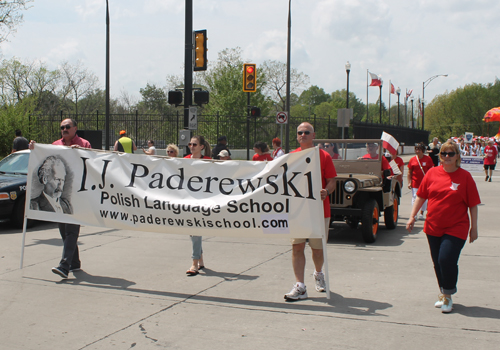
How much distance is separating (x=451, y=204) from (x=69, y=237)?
4.38 meters

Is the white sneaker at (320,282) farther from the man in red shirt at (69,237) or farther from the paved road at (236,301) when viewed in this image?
the man in red shirt at (69,237)

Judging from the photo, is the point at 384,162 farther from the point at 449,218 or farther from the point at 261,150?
Result: the point at 449,218

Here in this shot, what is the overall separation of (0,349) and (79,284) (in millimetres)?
1957

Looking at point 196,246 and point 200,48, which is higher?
point 200,48

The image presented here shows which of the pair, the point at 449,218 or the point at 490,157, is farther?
the point at 490,157

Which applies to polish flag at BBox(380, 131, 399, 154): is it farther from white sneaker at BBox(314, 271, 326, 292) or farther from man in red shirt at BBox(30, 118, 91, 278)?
man in red shirt at BBox(30, 118, 91, 278)

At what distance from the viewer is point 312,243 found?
565 cm

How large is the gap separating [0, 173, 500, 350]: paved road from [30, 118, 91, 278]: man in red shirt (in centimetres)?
17

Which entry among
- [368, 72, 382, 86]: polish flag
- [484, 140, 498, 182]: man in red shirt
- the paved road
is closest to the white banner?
the paved road

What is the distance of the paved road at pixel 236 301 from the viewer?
4426mm

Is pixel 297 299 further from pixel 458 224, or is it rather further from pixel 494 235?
pixel 494 235

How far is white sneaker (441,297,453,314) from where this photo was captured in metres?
5.08

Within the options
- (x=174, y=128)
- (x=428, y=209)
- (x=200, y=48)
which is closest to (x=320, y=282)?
(x=428, y=209)

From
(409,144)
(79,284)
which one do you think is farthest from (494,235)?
(409,144)
